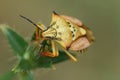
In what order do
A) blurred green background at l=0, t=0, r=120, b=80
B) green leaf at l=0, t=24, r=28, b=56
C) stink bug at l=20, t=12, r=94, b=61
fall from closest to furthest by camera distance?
1. green leaf at l=0, t=24, r=28, b=56
2. stink bug at l=20, t=12, r=94, b=61
3. blurred green background at l=0, t=0, r=120, b=80

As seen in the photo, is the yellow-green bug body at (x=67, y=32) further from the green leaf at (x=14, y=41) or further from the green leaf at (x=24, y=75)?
the green leaf at (x=24, y=75)

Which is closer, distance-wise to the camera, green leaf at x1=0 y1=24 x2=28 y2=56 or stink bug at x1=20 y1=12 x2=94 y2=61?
green leaf at x1=0 y1=24 x2=28 y2=56

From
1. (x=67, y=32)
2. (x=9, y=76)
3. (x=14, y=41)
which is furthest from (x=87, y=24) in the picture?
(x=9, y=76)

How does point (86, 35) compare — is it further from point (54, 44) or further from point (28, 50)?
point (28, 50)

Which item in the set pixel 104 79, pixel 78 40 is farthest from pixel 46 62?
pixel 104 79

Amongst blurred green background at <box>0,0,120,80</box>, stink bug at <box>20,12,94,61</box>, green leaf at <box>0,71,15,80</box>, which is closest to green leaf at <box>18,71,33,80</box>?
green leaf at <box>0,71,15,80</box>

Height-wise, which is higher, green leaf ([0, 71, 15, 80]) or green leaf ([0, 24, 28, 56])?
green leaf ([0, 24, 28, 56])

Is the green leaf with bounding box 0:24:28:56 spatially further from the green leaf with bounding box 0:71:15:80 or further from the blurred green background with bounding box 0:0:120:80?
the blurred green background with bounding box 0:0:120:80
